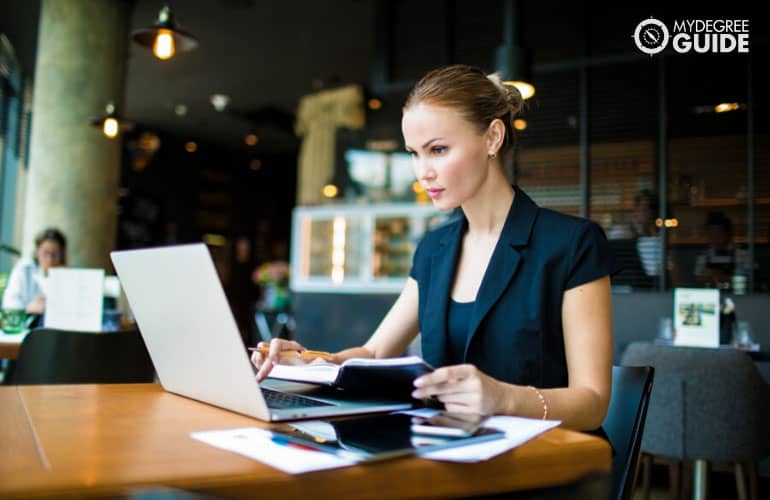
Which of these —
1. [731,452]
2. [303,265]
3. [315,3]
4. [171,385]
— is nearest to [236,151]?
[303,265]

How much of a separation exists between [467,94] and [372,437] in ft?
2.73

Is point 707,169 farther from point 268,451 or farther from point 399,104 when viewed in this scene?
point 268,451

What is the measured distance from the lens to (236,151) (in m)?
13.5

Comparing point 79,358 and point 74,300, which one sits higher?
point 74,300

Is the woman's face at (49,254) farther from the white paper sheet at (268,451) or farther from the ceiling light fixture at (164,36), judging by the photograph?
the white paper sheet at (268,451)

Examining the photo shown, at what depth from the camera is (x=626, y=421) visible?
51.1 inches

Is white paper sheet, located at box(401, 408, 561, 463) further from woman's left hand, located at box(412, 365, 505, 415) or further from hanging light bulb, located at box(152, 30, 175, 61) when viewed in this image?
hanging light bulb, located at box(152, 30, 175, 61)

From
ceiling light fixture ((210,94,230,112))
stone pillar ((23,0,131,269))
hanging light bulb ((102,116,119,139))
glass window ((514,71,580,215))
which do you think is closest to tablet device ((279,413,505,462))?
hanging light bulb ((102,116,119,139))

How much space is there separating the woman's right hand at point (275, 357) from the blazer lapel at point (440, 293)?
30cm

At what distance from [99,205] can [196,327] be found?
16.6 feet

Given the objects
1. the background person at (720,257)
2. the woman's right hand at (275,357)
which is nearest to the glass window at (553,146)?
the background person at (720,257)

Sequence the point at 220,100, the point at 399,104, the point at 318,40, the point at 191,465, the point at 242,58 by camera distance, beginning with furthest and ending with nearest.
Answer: the point at 220,100
the point at 399,104
the point at 242,58
the point at 318,40
the point at 191,465

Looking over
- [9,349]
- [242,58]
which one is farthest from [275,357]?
[242,58]

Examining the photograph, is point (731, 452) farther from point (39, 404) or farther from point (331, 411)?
point (39, 404)
